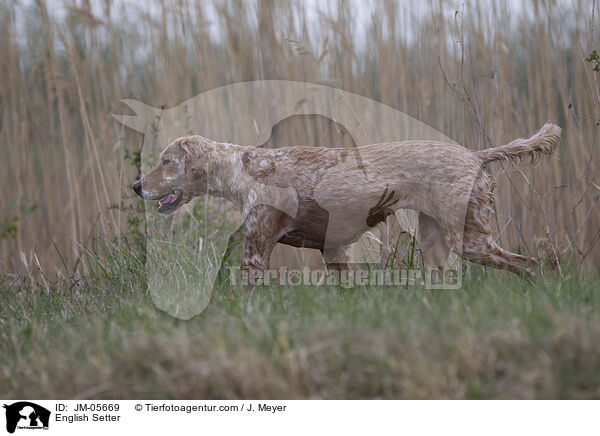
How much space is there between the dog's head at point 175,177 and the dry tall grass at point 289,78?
3.77 feet

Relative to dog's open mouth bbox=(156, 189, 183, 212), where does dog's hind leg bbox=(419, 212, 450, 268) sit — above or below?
below

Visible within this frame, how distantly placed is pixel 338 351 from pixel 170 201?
4.54 feet

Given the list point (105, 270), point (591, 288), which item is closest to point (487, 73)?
point (591, 288)

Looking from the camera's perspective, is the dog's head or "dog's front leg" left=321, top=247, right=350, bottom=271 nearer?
the dog's head

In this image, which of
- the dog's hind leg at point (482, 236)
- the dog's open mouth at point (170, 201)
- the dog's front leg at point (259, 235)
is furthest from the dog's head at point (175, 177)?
the dog's hind leg at point (482, 236)

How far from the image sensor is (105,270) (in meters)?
3.82

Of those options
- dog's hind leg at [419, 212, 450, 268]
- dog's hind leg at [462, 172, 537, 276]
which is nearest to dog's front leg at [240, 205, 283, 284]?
dog's hind leg at [419, 212, 450, 268]

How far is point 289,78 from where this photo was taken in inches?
177

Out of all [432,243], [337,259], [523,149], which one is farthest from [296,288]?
[523,149]
